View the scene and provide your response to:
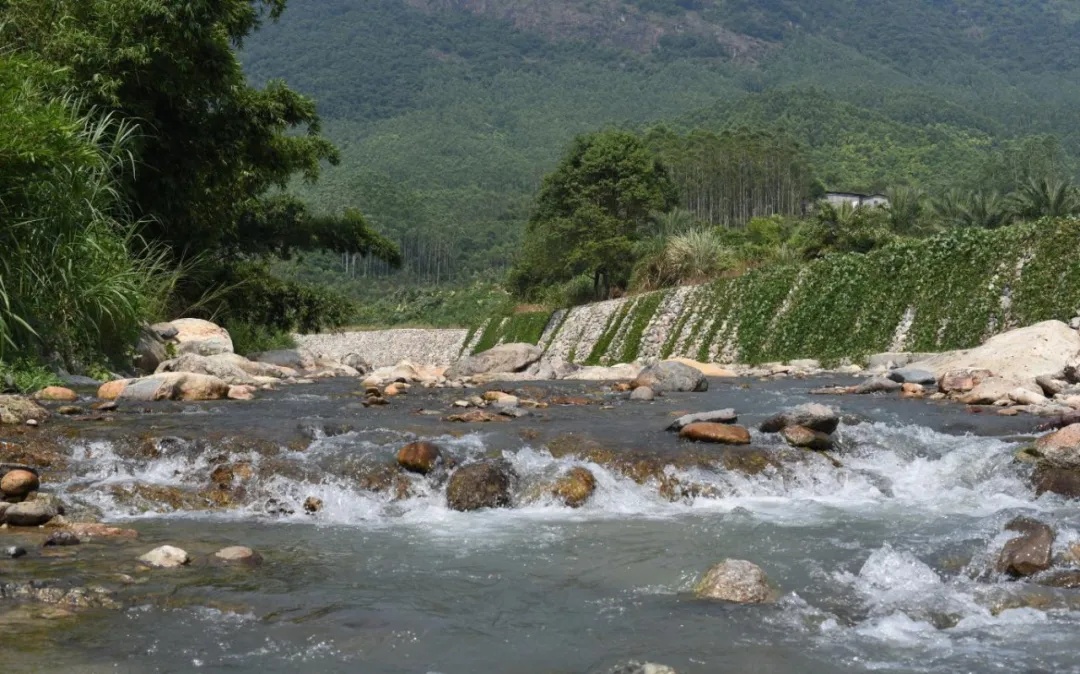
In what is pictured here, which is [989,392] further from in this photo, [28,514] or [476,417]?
[28,514]

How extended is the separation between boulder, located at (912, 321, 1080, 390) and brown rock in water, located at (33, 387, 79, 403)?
498 inches

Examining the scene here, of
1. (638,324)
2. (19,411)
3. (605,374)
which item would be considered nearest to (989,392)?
(605,374)

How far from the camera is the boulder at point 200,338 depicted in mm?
17141

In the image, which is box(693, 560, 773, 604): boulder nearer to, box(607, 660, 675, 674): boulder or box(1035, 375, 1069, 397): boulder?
box(607, 660, 675, 674): boulder

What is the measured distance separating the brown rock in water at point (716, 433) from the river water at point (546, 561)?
0.67 ft

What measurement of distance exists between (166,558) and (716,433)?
5.46m

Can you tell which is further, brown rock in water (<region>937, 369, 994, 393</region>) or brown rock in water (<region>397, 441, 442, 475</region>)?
brown rock in water (<region>937, 369, 994, 393</region>)

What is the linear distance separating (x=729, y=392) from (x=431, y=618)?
12.2m

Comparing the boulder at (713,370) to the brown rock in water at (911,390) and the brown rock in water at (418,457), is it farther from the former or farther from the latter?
the brown rock in water at (418,457)

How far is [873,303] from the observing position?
22.9 m

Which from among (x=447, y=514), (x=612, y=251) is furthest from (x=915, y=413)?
(x=612, y=251)

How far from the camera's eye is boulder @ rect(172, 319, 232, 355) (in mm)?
17141

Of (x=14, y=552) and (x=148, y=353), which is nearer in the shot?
(x=14, y=552)

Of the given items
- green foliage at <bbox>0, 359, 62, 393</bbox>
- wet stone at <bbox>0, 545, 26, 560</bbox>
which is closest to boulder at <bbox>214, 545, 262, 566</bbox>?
wet stone at <bbox>0, 545, 26, 560</bbox>
